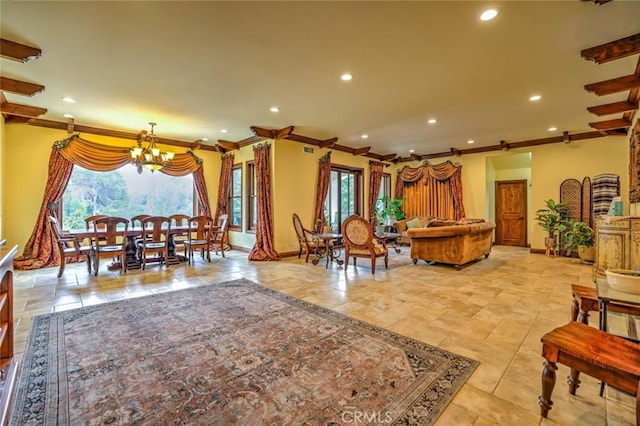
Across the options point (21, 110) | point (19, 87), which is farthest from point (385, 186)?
point (21, 110)

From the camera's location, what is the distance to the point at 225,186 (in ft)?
25.7

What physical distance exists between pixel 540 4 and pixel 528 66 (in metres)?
1.23

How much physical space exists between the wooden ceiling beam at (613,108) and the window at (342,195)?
513 centimetres

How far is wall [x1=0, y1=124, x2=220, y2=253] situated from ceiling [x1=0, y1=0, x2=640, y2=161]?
57cm

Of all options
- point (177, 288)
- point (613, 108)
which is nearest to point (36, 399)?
point (177, 288)

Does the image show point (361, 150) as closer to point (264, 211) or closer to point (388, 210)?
point (388, 210)

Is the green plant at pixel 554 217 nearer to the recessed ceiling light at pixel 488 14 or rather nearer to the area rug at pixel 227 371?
the recessed ceiling light at pixel 488 14

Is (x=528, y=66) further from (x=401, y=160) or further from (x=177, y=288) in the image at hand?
(x=401, y=160)

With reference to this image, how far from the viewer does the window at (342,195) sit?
26.1 feet

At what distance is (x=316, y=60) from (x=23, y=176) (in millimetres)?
6030

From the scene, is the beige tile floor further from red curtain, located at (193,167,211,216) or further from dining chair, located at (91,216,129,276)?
red curtain, located at (193,167,211,216)

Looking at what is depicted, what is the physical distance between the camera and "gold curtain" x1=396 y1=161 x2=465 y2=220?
27.7ft

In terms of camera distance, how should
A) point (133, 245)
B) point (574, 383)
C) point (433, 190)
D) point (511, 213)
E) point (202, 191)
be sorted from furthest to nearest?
1. point (433, 190)
2. point (511, 213)
3. point (202, 191)
4. point (133, 245)
5. point (574, 383)

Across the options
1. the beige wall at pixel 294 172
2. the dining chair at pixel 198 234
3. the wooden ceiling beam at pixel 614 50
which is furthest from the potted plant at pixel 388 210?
the wooden ceiling beam at pixel 614 50
